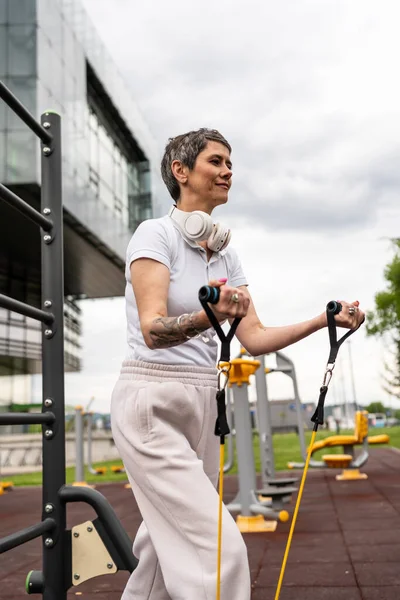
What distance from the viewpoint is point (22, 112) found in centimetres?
232

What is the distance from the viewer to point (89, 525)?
7.55 feet

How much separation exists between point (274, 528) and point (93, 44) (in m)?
25.2

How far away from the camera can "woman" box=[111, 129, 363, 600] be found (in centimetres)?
172

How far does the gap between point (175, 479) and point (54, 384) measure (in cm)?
75

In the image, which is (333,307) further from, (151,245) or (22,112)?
(22,112)

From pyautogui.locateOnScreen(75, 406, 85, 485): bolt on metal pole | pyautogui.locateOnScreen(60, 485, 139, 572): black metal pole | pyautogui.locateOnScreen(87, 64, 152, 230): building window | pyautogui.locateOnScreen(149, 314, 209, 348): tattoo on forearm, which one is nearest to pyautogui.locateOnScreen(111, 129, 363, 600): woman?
pyautogui.locateOnScreen(149, 314, 209, 348): tattoo on forearm

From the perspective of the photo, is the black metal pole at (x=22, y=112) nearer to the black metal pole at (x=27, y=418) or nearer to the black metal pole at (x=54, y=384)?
the black metal pole at (x=54, y=384)

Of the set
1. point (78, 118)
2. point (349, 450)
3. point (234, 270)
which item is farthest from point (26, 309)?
point (78, 118)

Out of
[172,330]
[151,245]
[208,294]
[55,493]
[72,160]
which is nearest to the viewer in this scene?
[208,294]

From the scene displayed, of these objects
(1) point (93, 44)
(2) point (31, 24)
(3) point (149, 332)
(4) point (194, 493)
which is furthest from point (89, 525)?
(1) point (93, 44)

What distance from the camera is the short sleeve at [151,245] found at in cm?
185

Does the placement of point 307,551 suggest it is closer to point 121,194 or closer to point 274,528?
point 274,528

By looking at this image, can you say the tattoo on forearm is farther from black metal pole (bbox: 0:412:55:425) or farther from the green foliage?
the green foliage

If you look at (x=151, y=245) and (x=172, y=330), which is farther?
(x=151, y=245)
